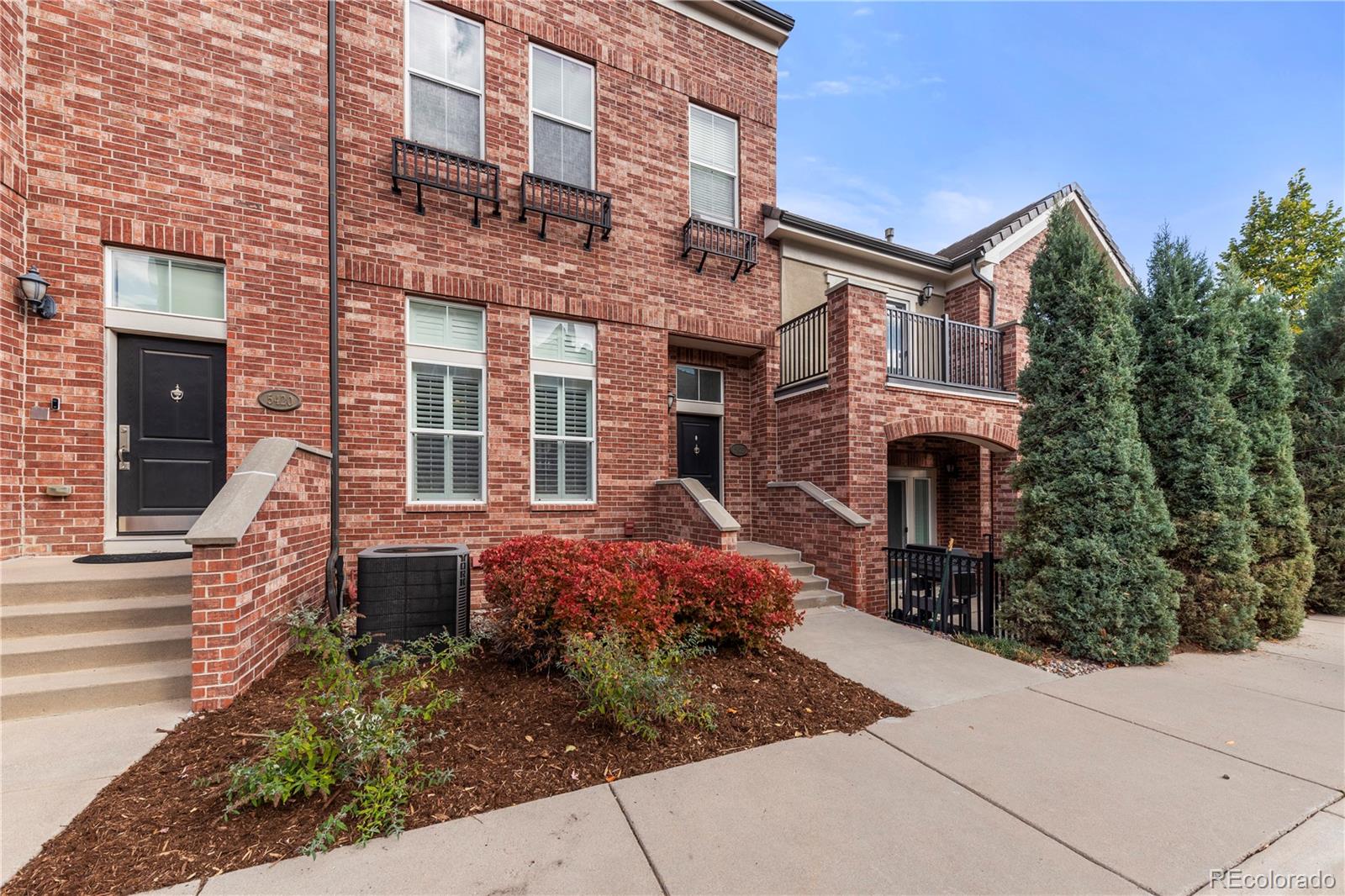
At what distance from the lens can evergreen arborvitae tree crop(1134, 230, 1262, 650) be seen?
538 cm

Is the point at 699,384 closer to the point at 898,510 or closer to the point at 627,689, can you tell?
the point at 898,510

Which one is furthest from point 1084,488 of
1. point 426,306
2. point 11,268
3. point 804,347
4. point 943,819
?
point 11,268

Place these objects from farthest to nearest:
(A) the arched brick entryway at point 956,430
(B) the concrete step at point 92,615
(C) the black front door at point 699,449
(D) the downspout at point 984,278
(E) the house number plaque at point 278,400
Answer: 1. (D) the downspout at point 984,278
2. (C) the black front door at point 699,449
3. (A) the arched brick entryway at point 956,430
4. (E) the house number plaque at point 278,400
5. (B) the concrete step at point 92,615

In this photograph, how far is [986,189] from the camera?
1227cm

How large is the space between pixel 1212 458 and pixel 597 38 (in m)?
8.76

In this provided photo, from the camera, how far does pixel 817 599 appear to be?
6656mm

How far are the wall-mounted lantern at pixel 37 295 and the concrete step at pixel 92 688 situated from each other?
10.1 feet

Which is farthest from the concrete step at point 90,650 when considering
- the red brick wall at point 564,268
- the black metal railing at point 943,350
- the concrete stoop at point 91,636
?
the black metal railing at point 943,350

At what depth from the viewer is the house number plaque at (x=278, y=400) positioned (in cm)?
520

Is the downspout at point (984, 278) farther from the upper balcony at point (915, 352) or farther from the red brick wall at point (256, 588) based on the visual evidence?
the red brick wall at point (256, 588)

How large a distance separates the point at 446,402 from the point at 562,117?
161 inches

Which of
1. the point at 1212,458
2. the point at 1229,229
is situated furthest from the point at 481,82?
the point at 1229,229

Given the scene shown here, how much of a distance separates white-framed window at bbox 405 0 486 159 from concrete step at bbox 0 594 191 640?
5.32 metres

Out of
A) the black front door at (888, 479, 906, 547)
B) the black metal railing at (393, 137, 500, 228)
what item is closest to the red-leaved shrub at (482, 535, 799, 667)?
the black metal railing at (393, 137, 500, 228)
